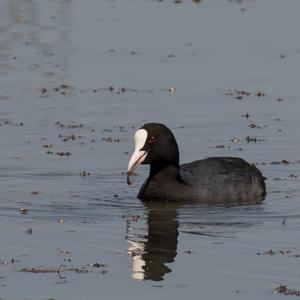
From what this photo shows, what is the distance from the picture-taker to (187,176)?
1609 centimetres

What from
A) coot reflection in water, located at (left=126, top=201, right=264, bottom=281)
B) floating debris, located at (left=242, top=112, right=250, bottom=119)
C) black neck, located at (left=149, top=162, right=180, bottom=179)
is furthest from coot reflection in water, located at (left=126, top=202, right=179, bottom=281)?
floating debris, located at (left=242, top=112, right=250, bottom=119)

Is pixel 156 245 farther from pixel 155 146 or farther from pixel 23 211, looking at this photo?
pixel 155 146

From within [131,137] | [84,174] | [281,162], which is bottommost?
[84,174]

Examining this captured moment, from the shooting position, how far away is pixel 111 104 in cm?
1998

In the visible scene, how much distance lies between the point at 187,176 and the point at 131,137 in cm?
224

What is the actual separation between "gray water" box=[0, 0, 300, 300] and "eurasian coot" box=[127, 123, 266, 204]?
0.29 meters

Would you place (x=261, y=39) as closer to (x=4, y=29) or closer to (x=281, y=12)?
(x=281, y=12)

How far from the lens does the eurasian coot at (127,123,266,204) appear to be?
51.6 ft

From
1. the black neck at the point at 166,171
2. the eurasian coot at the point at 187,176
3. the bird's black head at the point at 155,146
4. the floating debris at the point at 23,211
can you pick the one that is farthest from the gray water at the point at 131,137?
the bird's black head at the point at 155,146

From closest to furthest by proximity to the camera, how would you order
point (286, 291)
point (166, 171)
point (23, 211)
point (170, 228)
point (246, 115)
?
point (286, 291) → point (170, 228) → point (23, 211) → point (166, 171) → point (246, 115)

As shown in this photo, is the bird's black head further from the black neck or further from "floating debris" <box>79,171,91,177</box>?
"floating debris" <box>79,171,91,177</box>

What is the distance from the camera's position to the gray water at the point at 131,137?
12.0m

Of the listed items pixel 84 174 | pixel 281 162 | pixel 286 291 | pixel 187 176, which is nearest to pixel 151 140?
pixel 187 176

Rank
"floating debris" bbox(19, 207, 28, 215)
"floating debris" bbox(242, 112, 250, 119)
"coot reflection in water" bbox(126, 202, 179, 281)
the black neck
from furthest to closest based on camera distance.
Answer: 1. "floating debris" bbox(242, 112, 250, 119)
2. the black neck
3. "floating debris" bbox(19, 207, 28, 215)
4. "coot reflection in water" bbox(126, 202, 179, 281)
